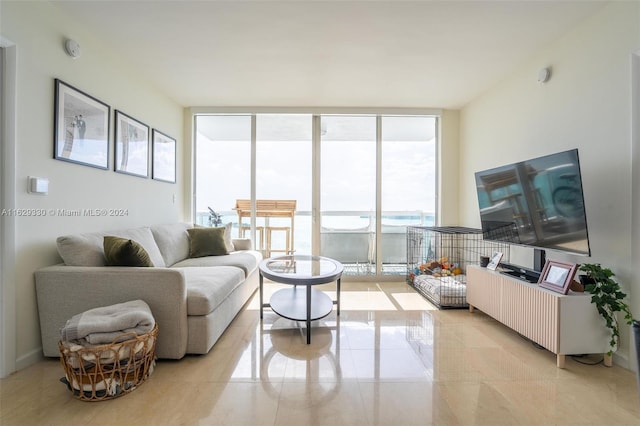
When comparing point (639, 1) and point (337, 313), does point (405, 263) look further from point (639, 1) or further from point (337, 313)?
point (639, 1)

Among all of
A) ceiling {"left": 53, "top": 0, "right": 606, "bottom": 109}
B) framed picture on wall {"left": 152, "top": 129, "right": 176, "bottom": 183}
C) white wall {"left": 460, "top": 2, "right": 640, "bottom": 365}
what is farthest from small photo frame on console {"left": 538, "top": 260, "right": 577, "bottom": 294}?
framed picture on wall {"left": 152, "top": 129, "right": 176, "bottom": 183}

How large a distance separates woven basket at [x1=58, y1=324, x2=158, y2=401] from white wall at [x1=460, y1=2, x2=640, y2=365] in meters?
3.10

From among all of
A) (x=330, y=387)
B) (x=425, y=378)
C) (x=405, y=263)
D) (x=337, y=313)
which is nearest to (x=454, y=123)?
(x=405, y=263)

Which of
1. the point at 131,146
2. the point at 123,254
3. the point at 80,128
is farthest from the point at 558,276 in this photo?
the point at 131,146

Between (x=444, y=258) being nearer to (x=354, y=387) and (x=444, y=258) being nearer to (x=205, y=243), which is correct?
(x=354, y=387)

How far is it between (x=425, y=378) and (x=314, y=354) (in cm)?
74

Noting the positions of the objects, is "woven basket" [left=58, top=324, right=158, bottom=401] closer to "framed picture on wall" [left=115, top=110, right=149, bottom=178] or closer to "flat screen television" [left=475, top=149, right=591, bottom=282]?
"framed picture on wall" [left=115, top=110, right=149, bottom=178]

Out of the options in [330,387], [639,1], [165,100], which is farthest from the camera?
[165,100]

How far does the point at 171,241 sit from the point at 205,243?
386 millimetres

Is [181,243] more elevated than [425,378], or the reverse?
[181,243]

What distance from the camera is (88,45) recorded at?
2254 millimetres

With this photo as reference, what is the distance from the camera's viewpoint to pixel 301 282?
2.14m

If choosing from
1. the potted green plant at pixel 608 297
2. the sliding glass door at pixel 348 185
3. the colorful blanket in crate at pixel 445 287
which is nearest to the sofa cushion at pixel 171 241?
the sliding glass door at pixel 348 185

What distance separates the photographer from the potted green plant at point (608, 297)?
171 centimetres
